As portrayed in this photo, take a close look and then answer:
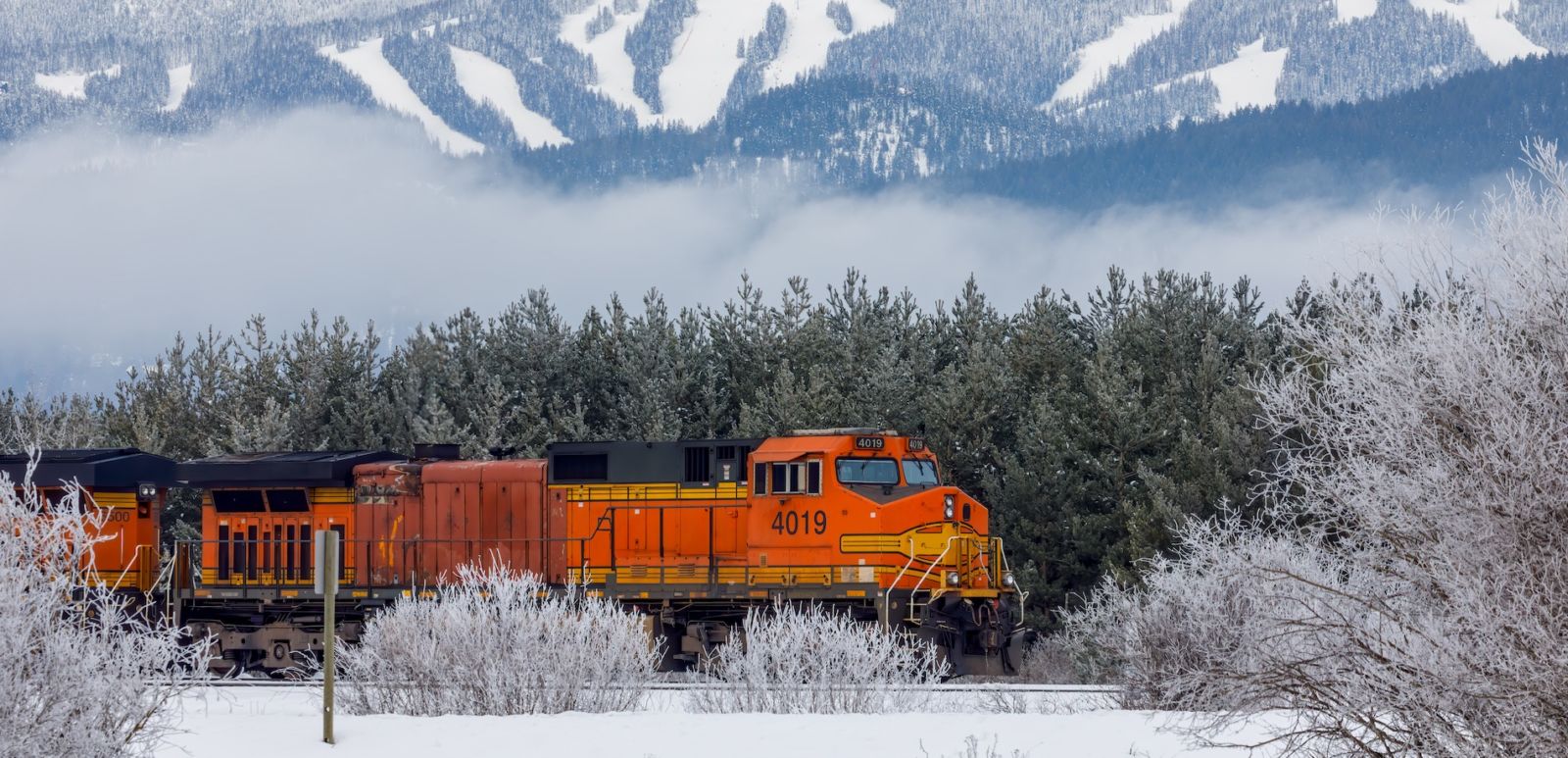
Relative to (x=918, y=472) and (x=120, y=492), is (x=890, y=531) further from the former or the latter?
(x=120, y=492)

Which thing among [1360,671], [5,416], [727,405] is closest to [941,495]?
[1360,671]

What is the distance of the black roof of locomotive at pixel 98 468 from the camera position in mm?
23438

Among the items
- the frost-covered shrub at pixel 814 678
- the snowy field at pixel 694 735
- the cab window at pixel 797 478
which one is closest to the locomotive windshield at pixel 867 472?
the cab window at pixel 797 478

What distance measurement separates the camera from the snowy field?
13828 millimetres

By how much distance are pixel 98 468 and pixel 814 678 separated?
12.0 metres

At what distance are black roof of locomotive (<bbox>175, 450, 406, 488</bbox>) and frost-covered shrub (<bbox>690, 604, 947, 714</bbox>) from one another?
26.8ft

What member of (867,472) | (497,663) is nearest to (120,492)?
(497,663)

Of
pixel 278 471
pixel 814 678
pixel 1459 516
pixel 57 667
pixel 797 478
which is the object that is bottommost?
pixel 814 678

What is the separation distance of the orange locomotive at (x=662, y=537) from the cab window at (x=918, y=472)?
2cm

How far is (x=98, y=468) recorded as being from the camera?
931 inches

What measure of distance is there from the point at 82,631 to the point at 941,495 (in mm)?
12158

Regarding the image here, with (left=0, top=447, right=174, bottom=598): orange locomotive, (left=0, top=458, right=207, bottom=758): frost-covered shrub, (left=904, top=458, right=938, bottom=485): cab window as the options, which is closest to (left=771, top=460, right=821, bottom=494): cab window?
(left=904, top=458, right=938, bottom=485): cab window

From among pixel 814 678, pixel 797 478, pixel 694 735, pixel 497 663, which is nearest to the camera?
pixel 694 735

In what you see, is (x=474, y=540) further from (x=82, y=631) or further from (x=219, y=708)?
(x=82, y=631)
